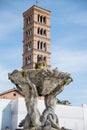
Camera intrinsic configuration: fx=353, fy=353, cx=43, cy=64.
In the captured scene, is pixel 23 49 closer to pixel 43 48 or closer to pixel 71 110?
pixel 43 48

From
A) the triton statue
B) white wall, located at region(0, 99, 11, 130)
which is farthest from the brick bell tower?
the triton statue

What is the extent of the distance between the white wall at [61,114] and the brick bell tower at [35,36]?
98.8 ft

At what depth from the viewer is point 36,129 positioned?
31.6 feet

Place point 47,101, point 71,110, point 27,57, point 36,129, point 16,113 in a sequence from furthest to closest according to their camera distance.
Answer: point 27,57
point 71,110
point 16,113
point 47,101
point 36,129

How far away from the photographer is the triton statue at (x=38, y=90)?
387 inches

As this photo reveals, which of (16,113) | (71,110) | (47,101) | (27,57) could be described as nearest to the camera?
(47,101)

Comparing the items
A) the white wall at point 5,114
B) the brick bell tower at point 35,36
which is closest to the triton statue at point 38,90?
the white wall at point 5,114

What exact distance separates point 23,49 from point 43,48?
13.6 feet

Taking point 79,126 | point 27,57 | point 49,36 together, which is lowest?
point 79,126

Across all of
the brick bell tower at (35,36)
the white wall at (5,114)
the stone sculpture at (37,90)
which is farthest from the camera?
the brick bell tower at (35,36)

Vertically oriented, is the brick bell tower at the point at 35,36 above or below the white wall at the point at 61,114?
above

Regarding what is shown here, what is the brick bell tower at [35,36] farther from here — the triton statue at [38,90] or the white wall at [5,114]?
the triton statue at [38,90]

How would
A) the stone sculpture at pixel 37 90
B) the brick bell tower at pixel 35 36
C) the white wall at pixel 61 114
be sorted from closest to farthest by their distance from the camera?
1. the stone sculpture at pixel 37 90
2. the white wall at pixel 61 114
3. the brick bell tower at pixel 35 36

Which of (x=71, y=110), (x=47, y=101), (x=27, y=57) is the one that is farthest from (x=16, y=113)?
(x=27, y=57)
